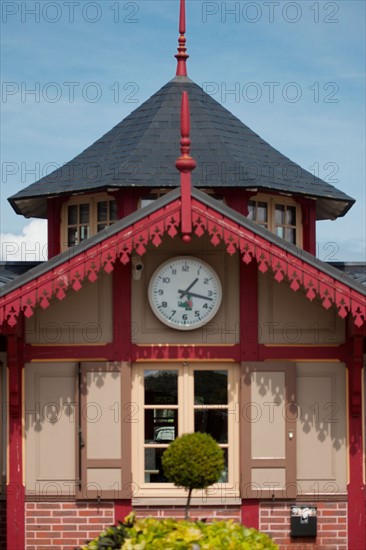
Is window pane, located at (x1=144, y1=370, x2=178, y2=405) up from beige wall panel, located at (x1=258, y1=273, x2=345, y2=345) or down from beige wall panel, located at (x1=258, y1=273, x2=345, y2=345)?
down

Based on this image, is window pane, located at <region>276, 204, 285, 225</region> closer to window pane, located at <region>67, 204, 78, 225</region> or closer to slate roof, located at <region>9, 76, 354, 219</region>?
slate roof, located at <region>9, 76, 354, 219</region>

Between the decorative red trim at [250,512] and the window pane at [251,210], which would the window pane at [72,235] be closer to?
the window pane at [251,210]

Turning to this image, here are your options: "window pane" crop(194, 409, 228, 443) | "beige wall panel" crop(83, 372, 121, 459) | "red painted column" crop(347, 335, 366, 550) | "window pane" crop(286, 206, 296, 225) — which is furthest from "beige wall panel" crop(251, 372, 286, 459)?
"window pane" crop(286, 206, 296, 225)

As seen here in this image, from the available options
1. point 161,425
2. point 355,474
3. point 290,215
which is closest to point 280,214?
point 290,215

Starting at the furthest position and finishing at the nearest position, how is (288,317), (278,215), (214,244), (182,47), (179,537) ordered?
1. (182,47)
2. (278,215)
3. (288,317)
4. (214,244)
5. (179,537)

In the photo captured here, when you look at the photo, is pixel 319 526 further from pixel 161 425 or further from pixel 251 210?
pixel 251 210

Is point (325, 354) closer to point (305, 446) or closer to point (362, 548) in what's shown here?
point (305, 446)

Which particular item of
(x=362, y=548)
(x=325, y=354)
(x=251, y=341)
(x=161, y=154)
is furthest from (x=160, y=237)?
(x=362, y=548)

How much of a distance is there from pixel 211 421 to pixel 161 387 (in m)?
0.85

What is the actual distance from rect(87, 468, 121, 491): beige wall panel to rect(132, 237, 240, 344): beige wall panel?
1.86 meters

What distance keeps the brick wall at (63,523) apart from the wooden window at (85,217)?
→ 492 centimetres

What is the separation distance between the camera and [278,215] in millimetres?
17812

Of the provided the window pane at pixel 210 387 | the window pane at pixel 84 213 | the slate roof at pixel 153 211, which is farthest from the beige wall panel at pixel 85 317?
the window pane at pixel 84 213

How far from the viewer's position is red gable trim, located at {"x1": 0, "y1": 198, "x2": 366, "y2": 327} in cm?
1338
